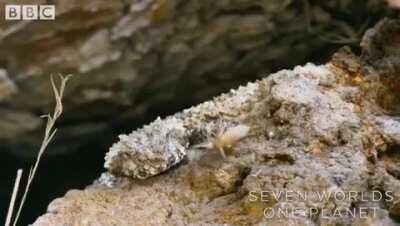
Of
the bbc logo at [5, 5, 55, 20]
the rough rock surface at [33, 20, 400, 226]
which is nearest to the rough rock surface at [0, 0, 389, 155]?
the bbc logo at [5, 5, 55, 20]

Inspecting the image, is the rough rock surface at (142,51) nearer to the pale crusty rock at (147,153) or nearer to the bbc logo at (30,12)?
the bbc logo at (30,12)

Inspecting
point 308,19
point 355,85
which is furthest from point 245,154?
point 308,19

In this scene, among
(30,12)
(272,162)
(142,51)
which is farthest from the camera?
(142,51)

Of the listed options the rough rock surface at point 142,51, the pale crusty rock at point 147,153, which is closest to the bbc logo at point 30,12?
the rough rock surface at point 142,51

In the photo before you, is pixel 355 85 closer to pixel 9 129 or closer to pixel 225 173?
pixel 225 173

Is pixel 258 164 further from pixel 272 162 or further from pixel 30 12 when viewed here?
pixel 30 12

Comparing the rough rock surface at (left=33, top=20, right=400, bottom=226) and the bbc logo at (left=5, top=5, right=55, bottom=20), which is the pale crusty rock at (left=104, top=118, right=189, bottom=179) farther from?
the bbc logo at (left=5, top=5, right=55, bottom=20)

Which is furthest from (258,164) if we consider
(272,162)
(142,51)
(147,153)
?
(142,51)

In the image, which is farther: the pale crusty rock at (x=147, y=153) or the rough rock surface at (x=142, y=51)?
the rough rock surface at (x=142, y=51)
